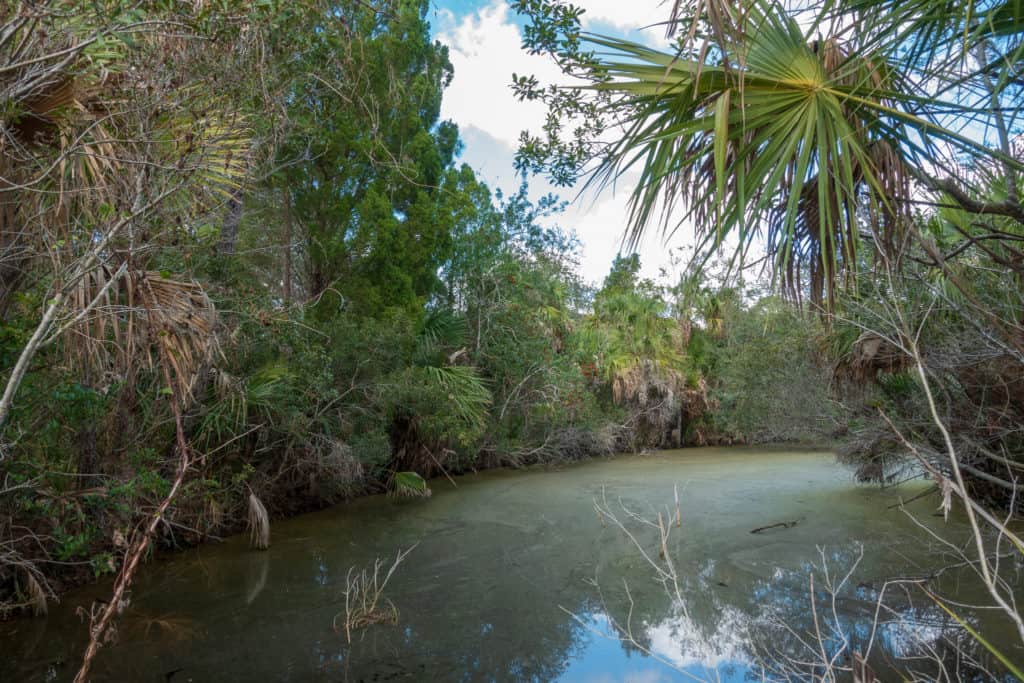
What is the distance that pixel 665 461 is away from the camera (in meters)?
14.0

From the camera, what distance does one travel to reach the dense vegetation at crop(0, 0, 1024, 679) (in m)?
2.55

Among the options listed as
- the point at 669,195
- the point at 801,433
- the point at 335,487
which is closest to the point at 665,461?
the point at 801,433

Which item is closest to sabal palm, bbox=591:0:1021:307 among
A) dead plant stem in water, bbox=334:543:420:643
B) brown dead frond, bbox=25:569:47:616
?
dead plant stem in water, bbox=334:543:420:643

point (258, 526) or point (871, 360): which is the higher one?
point (871, 360)

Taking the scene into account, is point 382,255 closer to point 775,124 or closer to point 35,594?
point 35,594

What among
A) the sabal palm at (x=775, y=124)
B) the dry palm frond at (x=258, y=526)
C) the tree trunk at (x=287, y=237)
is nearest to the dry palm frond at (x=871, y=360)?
the sabal palm at (x=775, y=124)

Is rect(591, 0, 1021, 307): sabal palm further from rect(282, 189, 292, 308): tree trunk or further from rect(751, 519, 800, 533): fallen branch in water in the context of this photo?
rect(282, 189, 292, 308): tree trunk

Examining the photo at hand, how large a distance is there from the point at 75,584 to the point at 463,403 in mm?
5779

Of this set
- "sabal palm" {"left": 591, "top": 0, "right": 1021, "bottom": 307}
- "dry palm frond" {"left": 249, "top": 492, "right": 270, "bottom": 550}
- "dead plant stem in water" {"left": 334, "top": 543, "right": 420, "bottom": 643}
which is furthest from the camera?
"dry palm frond" {"left": 249, "top": 492, "right": 270, "bottom": 550}

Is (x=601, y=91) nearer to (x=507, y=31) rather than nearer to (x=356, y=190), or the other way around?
(x=507, y=31)

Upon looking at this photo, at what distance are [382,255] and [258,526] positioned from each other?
5838mm

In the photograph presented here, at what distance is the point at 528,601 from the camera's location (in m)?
4.73

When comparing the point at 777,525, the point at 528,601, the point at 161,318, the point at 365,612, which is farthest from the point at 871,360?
the point at 161,318

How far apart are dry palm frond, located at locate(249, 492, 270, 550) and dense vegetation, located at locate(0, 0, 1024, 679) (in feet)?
0.25
